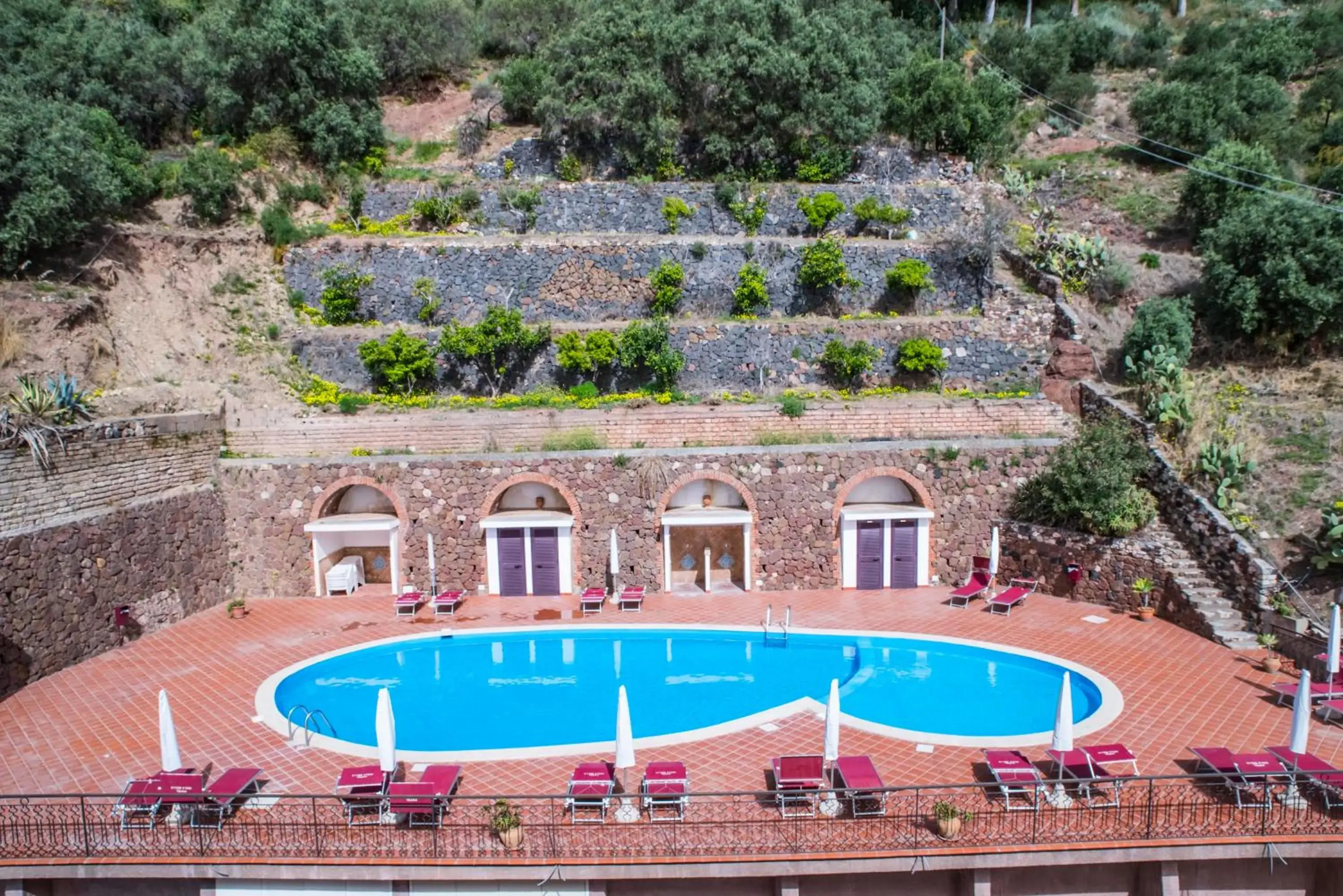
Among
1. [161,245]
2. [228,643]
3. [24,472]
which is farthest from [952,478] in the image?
[161,245]

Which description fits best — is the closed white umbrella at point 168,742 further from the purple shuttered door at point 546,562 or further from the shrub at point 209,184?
the shrub at point 209,184

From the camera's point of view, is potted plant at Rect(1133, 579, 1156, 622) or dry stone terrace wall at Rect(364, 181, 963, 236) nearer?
potted plant at Rect(1133, 579, 1156, 622)

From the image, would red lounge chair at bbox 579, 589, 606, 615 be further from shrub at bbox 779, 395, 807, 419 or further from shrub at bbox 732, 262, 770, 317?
shrub at bbox 732, 262, 770, 317

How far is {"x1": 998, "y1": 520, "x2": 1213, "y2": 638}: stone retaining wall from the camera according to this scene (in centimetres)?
1433

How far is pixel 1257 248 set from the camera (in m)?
18.6

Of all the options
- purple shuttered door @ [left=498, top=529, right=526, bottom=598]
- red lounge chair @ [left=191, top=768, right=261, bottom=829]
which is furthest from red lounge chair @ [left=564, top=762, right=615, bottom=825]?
purple shuttered door @ [left=498, top=529, right=526, bottom=598]

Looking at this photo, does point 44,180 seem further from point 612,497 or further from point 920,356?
point 920,356

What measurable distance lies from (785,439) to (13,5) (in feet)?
100

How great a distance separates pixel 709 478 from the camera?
17047 mm

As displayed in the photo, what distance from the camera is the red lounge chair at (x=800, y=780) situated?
28.0ft

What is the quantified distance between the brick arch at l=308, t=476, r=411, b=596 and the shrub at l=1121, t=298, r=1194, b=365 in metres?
17.6

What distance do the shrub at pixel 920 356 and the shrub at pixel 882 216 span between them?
211 inches

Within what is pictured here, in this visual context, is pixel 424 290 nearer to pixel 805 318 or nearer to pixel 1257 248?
pixel 805 318

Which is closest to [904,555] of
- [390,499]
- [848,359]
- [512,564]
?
[848,359]
